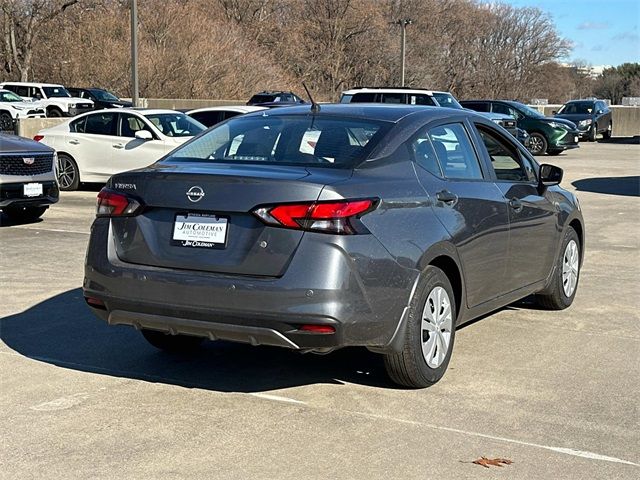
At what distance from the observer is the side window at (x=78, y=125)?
17.0 m

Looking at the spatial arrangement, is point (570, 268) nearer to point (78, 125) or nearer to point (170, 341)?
point (170, 341)

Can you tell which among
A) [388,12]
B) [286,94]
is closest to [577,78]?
[388,12]

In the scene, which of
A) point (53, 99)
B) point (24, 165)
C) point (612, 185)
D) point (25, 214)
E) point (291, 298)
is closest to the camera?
point (291, 298)

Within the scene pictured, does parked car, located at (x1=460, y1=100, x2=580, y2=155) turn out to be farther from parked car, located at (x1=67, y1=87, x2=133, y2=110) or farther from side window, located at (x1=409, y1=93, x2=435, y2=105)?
parked car, located at (x1=67, y1=87, x2=133, y2=110)

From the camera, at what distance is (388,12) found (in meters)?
74.1

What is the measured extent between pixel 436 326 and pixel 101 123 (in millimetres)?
12531

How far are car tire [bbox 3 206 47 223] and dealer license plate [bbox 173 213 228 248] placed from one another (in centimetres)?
797

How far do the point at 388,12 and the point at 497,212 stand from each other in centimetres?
7019

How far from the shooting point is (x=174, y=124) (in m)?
16.9

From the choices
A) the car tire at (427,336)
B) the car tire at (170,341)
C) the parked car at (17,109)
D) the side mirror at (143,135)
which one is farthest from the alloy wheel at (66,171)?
the parked car at (17,109)

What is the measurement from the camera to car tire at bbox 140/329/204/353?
6.16 metres

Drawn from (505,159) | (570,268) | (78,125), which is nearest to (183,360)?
(505,159)

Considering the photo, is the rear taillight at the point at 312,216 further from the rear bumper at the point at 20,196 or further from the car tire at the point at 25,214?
the car tire at the point at 25,214

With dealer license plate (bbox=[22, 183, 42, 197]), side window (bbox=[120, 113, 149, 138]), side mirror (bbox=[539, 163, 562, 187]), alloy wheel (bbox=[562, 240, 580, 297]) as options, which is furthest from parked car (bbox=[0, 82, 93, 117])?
side mirror (bbox=[539, 163, 562, 187])
